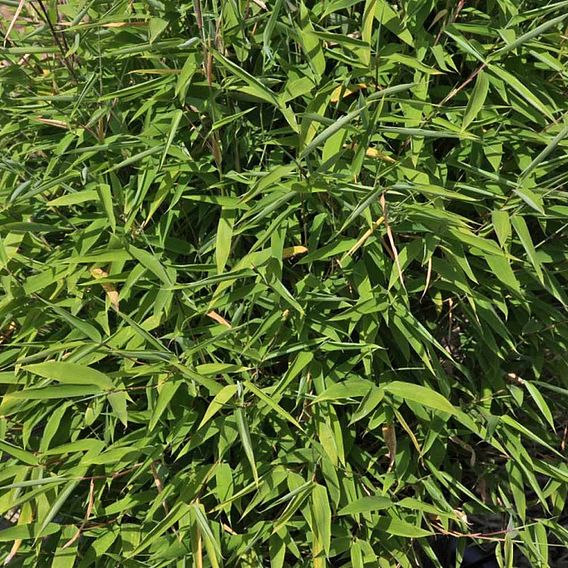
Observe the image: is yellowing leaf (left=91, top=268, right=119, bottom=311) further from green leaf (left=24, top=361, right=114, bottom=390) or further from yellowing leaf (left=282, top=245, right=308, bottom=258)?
yellowing leaf (left=282, top=245, right=308, bottom=258)

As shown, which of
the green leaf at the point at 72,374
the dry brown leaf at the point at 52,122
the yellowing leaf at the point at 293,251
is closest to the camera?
the green leaf at the point at 72,374

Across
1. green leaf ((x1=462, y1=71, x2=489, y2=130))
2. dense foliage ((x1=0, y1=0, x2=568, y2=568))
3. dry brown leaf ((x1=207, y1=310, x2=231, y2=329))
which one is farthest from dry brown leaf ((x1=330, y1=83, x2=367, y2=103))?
dry brown leaf ((x1=207, y1=310, x2=231, y2=329))

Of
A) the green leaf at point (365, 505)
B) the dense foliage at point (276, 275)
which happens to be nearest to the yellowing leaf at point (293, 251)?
the dense foliage at point (276, 275)

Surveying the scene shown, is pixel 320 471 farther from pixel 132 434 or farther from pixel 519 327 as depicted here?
pixel 519 327

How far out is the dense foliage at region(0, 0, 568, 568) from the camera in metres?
1.05

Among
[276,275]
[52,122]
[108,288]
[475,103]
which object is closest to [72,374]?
[108,288]

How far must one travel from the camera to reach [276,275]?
1.04 metres

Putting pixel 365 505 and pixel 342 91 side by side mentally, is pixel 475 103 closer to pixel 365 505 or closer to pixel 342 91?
pixel 342 91

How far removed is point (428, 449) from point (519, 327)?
0.27 metres

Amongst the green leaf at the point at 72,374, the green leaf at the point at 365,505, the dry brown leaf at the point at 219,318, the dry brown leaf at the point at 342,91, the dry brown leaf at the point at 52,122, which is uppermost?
the dry brown leaf at the point at 342,91

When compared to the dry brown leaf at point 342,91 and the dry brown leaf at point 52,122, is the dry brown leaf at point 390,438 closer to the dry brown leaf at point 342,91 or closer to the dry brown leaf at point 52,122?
the dry brown leaf at point 342,91

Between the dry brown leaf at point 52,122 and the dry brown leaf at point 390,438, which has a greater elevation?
the dry brown leaf at point 52,122

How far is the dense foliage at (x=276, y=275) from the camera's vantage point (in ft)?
3.44

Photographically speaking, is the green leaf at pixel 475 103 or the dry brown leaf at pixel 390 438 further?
the dry brown leaf at pixel 390 438
